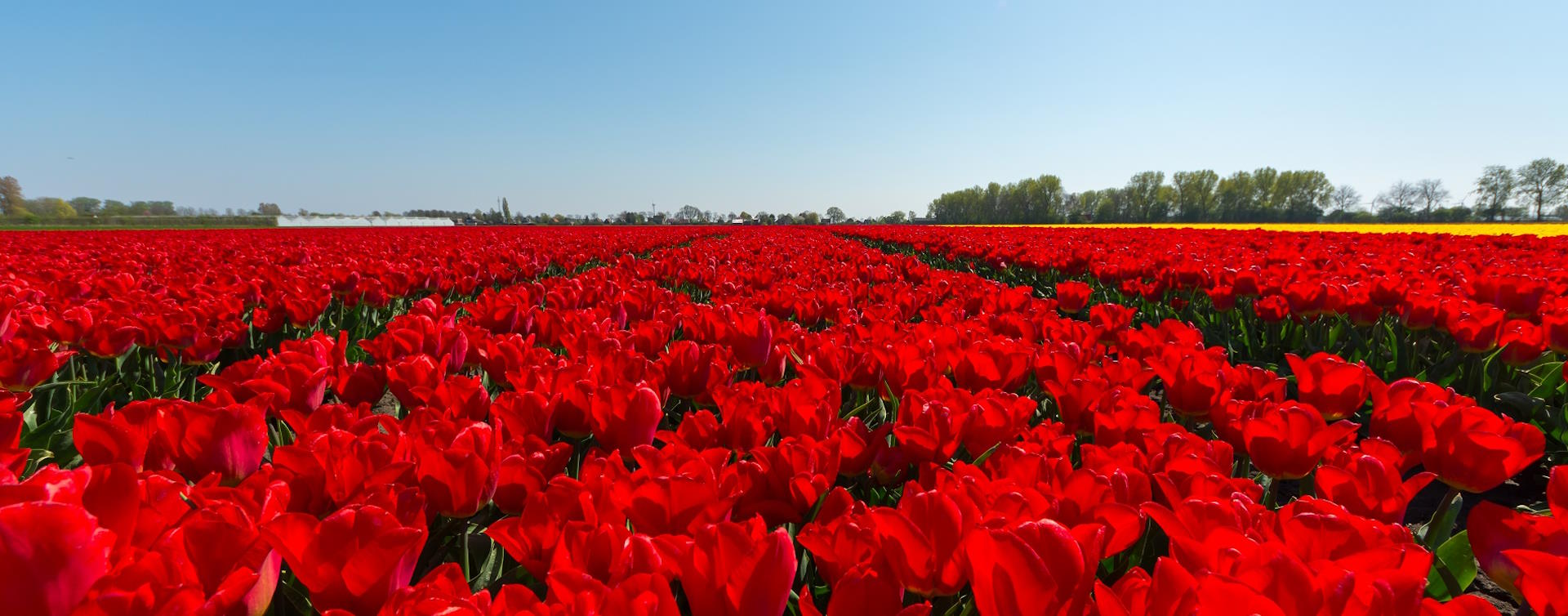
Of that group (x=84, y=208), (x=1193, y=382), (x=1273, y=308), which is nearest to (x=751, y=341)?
(x=1193, y=382)

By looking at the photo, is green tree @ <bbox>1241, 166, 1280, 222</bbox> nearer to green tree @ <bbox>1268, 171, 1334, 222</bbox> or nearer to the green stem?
green tree @ <bbox>1268, 171, 1334, 222</bbox>

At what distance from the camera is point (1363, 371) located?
70.2 inches

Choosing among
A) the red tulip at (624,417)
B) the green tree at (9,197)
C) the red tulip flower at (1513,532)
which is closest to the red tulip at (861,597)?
the red tulip at (624,417)

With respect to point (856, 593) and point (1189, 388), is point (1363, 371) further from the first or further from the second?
point (856, 593)

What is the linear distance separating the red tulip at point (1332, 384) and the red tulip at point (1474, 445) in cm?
32

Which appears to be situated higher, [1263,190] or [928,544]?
[1263,190]

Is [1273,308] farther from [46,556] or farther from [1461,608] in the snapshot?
[46,556]

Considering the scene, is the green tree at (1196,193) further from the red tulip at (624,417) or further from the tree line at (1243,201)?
the red tulip at (624,417)

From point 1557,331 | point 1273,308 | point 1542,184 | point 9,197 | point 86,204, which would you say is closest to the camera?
point 1557,331

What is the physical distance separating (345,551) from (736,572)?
46cm

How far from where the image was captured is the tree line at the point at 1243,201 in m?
60.0

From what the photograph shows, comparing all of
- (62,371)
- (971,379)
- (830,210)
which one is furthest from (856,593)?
(830,210)

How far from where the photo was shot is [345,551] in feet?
2.78

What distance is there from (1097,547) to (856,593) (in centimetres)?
31
